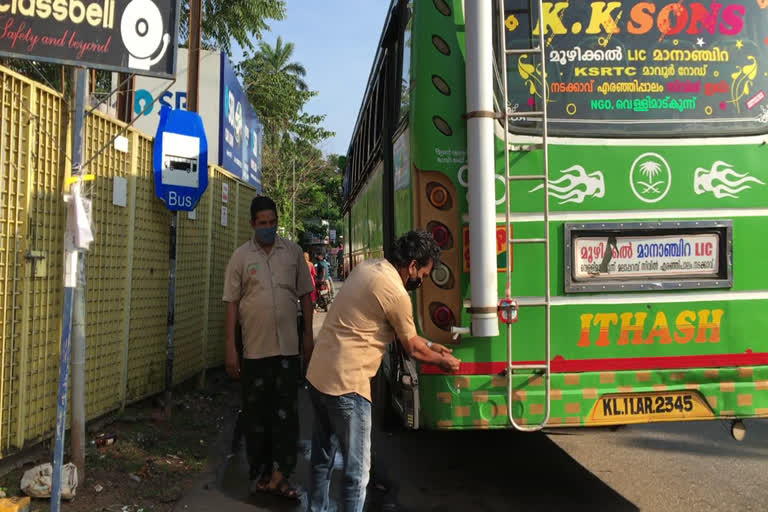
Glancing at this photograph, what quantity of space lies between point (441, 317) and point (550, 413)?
82 centimetres

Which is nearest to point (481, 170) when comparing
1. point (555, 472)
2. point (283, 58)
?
point (555, 472)

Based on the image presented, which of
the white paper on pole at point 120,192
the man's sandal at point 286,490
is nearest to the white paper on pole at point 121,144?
the white paper on pole at point 120,192

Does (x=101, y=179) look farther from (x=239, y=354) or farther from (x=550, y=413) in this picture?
(x=550, y=413)

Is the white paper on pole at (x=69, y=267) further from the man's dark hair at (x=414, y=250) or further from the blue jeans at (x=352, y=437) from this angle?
the man's dark hair at (x=414, y=250)

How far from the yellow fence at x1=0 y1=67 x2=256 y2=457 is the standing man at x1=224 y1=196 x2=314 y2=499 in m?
1.19

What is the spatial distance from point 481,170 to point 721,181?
1.49 meters

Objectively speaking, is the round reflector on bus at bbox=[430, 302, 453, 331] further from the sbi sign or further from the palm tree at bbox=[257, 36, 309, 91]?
the palm tree at bbox=[257, 36, 309, 91]

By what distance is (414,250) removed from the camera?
336cm

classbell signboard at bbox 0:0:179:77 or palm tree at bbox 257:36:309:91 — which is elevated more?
palm tree at bbox 257:36:309:91

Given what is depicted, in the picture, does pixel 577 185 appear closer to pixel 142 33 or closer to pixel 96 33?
pixel 142 33

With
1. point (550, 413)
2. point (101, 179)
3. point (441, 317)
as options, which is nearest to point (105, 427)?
point (101, 179)

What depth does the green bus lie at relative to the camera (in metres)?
3.88

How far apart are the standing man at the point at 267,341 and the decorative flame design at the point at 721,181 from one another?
2.60 meters

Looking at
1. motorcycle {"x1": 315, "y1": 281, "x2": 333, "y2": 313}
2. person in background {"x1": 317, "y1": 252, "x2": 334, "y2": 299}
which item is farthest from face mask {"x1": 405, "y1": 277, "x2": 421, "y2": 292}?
motorcycle {"x1": 315, "y1": 281, "x2": 333, "y2": 313}
